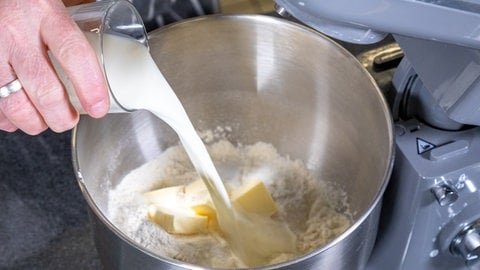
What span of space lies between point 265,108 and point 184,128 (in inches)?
7.4

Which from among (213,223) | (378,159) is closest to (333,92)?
(378,159)

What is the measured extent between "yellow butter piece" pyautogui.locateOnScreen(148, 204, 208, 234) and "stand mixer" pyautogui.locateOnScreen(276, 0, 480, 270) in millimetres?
209

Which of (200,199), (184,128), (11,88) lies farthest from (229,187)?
(11,88)

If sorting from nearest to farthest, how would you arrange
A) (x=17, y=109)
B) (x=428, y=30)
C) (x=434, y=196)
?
(x=428, y=30) → (x=17, y=109) → (x=434, y=196)

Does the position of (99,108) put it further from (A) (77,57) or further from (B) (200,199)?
(B) (200,199)

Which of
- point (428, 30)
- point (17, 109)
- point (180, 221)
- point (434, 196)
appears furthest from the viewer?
point (180, 221)

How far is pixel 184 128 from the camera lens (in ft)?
2.54

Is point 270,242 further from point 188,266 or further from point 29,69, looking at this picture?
point 29,69

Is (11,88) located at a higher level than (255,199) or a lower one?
higher

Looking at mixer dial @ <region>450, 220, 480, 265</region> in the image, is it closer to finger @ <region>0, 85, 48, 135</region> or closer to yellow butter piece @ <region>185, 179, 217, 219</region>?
yellow butter piece @ <region>185, 179, 217, 219</region>

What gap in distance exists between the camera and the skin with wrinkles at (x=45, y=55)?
21.2 inches

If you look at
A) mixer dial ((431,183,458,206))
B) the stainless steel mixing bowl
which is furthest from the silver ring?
mixer dial ((431,183,458,206))

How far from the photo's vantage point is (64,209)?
36.4 inches

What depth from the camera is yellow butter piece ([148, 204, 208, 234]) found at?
828mm
